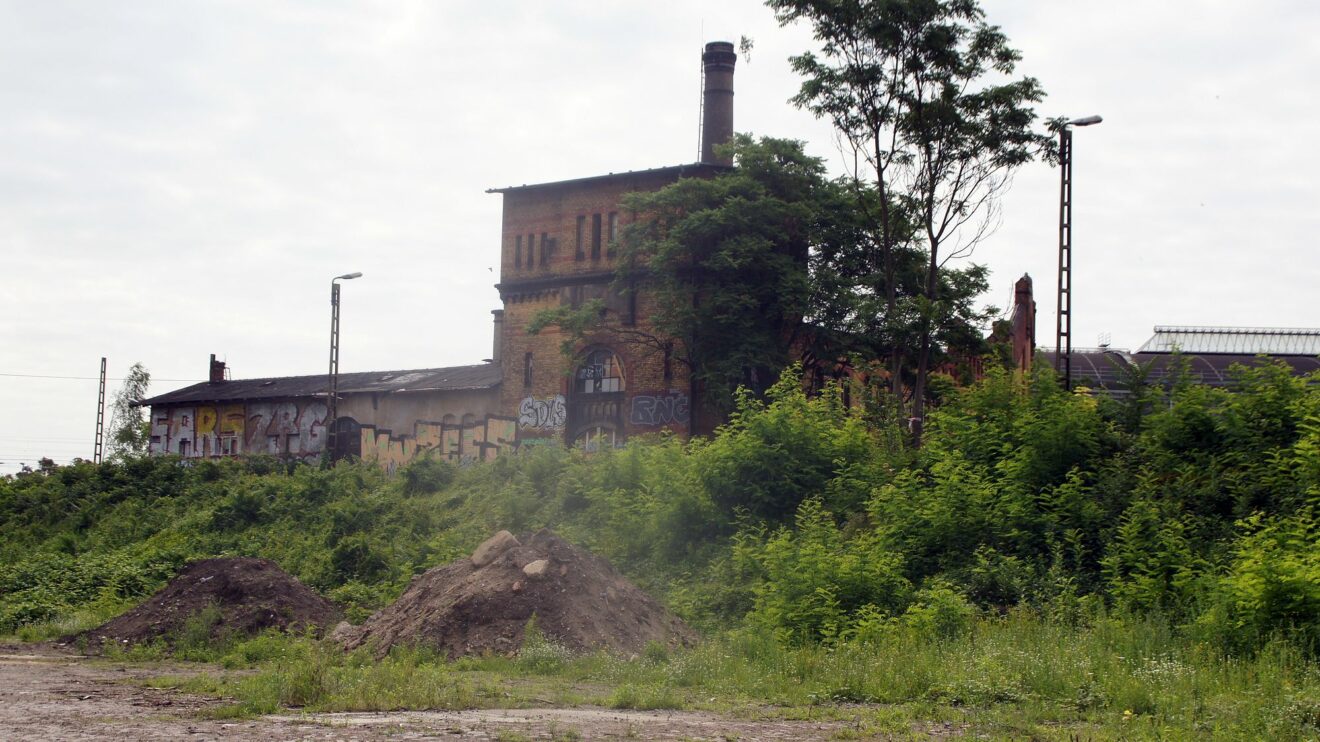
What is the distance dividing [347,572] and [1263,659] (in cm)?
1839

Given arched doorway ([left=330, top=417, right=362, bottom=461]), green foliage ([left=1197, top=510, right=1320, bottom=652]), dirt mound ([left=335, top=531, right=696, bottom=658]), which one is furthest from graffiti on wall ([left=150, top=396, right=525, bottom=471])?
green foliage ([left=1197, top=510, right=1320, bottom=652])

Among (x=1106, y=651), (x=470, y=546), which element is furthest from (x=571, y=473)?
(x=1106, y=651)

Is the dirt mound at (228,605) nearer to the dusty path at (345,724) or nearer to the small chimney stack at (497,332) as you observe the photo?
the dusty path at (345,724)

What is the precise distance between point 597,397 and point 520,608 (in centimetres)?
2356

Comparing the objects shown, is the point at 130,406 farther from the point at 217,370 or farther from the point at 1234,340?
the point at 1234,340

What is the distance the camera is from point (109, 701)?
12023 mm

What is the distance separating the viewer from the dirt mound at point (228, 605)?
1855 cm

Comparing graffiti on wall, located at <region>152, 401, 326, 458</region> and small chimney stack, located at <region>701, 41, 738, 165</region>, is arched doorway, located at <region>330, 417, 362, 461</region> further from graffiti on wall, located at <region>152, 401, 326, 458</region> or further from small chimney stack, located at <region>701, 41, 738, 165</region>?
small chimney stack, located at <region>701, 41, 738, 165</region>

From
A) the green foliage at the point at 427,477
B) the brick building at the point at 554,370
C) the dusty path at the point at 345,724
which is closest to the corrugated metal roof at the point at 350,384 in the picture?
the brick building at the point at 554,370

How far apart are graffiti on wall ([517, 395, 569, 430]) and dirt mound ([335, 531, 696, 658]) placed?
72.1ft

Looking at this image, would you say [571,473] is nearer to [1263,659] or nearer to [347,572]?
[347,572]

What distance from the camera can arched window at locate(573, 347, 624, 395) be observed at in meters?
39.8

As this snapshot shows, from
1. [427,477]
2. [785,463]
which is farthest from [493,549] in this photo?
[427,477]

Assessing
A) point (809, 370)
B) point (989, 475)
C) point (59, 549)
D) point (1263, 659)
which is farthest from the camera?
point (809, 370)
